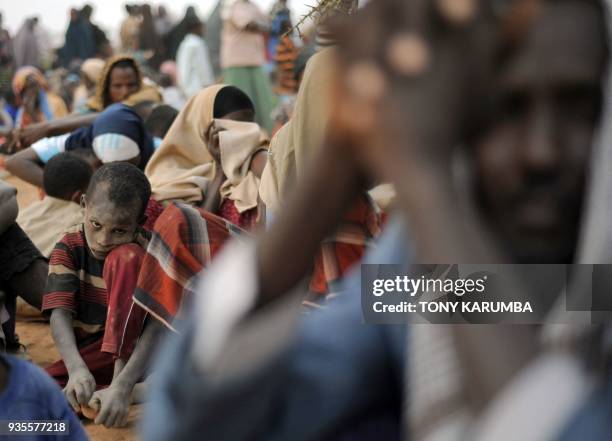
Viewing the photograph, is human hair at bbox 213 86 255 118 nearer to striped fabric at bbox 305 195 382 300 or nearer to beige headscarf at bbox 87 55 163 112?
striped fabric at bbox 305 195 382 300

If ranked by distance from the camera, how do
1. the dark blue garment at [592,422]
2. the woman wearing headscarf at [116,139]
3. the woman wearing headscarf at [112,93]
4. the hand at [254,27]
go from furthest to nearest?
the hand at [254,27] → the woman wearing headscarf at [112,93] → the woman wearing headscarf at [116,139] → the dark blue garment at [592,422]

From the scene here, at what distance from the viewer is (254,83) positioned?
31.6 ft

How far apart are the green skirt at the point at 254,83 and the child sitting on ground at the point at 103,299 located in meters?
5.23

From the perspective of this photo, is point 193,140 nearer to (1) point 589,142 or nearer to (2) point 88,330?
(2) point 88,330

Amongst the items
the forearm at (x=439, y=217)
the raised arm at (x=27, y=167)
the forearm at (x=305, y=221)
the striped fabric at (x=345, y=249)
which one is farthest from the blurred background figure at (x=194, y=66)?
the forearm at (x=439, y=217)

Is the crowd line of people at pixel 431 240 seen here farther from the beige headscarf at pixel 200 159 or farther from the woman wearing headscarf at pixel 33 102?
the woman wearing headscarf at pixel 33 102

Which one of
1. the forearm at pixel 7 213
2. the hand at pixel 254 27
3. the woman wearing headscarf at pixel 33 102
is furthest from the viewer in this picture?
the woman wearing headscarf at pixel 33 102

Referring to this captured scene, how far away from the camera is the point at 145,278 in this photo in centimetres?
359

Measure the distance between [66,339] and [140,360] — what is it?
379 millimetres

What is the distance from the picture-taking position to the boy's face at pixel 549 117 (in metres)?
0.92

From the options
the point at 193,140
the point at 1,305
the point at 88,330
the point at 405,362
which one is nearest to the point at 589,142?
the point at 405,362

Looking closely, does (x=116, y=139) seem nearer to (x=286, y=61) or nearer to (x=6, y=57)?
(x=286, y=61)

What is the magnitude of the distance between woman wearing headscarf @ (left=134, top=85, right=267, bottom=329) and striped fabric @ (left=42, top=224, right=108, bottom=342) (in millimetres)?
467

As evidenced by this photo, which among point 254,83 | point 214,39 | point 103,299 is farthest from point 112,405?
point 214,39
